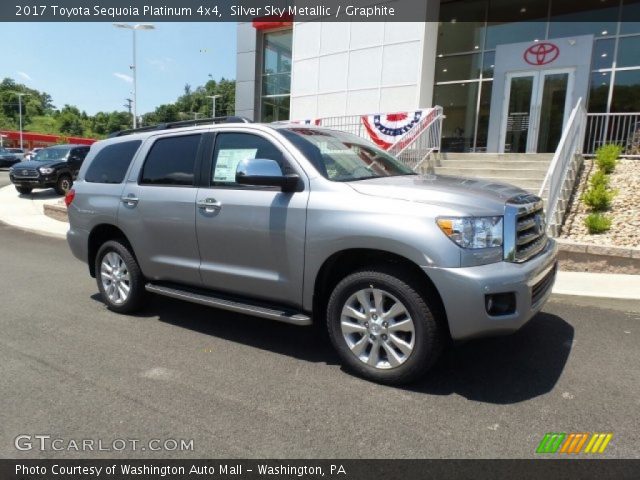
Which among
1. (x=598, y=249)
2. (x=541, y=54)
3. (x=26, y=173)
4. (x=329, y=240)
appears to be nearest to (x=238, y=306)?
(x=329, y=240)

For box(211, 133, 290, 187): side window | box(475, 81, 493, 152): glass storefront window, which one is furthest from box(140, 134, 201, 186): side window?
box(475, 81, 493, 152): glass storefront window

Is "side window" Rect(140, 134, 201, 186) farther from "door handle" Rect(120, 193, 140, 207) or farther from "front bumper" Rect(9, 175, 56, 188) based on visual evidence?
"front bumper" Rect(9, 175, 56, 188)

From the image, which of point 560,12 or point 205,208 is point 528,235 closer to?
point 205,208

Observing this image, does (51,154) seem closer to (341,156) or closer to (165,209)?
(165,209)

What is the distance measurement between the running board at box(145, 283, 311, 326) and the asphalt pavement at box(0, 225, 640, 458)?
404 millimetres

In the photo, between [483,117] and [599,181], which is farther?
[483,117]

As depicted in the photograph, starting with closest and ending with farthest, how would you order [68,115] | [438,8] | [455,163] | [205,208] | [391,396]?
[391,396], [205,208], [455,163], [438,8], [68,115]

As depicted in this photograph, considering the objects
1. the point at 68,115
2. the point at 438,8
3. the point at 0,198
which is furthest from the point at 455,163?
the point at 68,115

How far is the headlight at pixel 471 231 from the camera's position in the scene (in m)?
3.10

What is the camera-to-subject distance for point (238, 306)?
3.97 m

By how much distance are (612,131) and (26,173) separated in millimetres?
18473
